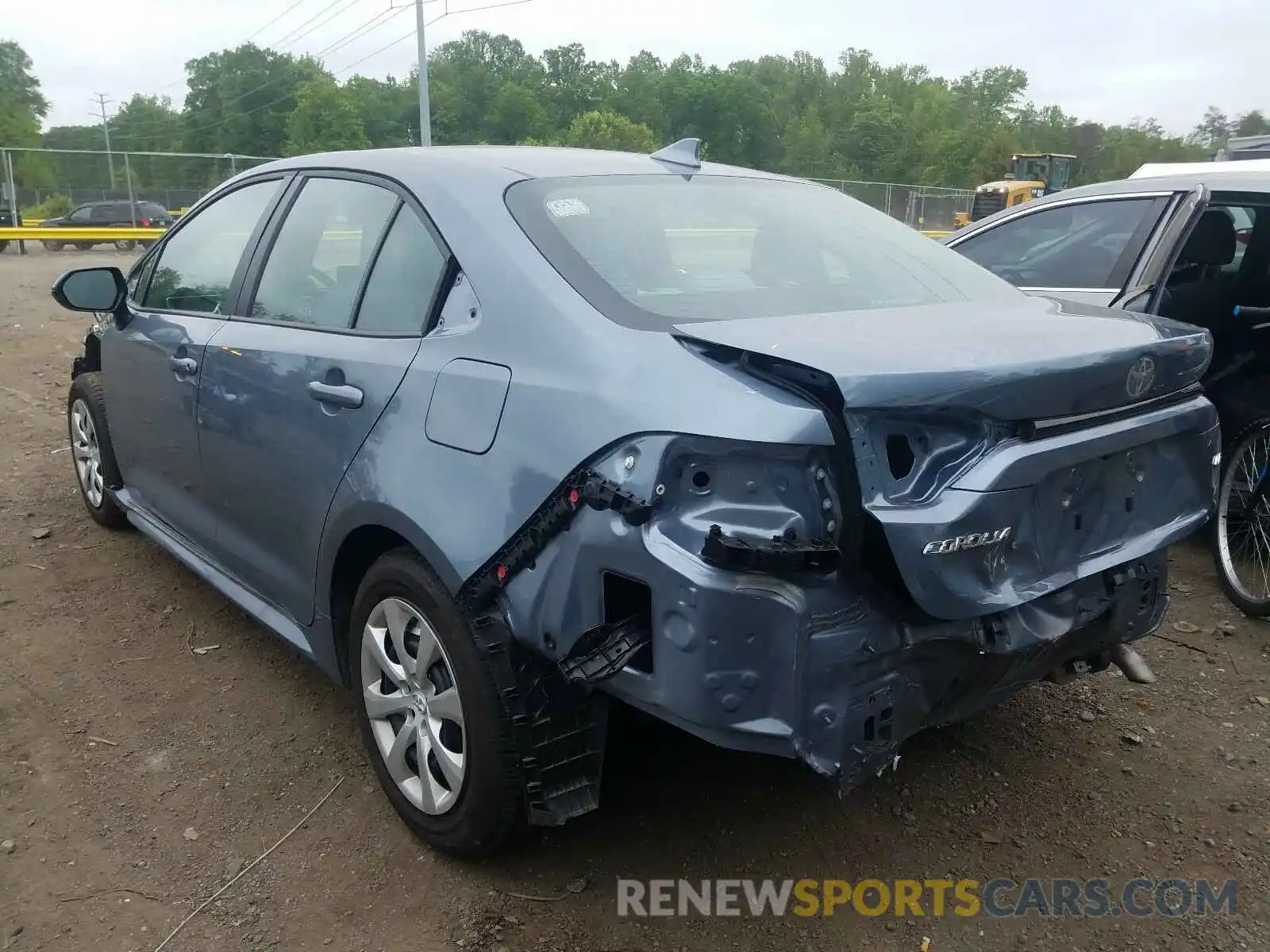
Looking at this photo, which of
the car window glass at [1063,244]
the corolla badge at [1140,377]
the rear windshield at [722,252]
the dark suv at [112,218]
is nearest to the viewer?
the corolla badge at [1140,377]

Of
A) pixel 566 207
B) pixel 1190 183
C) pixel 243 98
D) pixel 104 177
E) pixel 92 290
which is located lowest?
pixel 92 290

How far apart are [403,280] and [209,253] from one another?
145 cm

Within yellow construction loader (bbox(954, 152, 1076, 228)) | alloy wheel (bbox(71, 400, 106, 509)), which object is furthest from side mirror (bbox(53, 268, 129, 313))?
yellow construction loader (bbox(954, 152, 1076, 228))

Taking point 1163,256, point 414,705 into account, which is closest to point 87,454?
point 414,705

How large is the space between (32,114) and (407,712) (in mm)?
86310

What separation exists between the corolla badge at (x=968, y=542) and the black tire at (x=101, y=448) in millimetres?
3752

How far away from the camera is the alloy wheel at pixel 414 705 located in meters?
2.47

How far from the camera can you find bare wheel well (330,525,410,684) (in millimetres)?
2650

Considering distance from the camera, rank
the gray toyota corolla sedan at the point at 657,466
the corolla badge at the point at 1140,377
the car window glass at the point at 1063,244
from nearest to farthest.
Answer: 1. the gray toyota corolla sedan at the point at 657,466
2. the corolla badge at the point at 1140,377
3. the car window glass at the point at 1063,244

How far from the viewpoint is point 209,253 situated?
3.74 m

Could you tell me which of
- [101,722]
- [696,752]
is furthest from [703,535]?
[101,722]

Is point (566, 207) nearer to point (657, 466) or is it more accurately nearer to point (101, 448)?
point (657, 466)

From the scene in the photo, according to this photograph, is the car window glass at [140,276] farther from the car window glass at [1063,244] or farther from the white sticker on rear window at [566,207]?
the car window glass at [1063,244]

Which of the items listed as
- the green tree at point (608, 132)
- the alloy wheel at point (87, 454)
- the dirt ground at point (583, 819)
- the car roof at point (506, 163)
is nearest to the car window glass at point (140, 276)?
the alloy wheel at point (87, 454)
